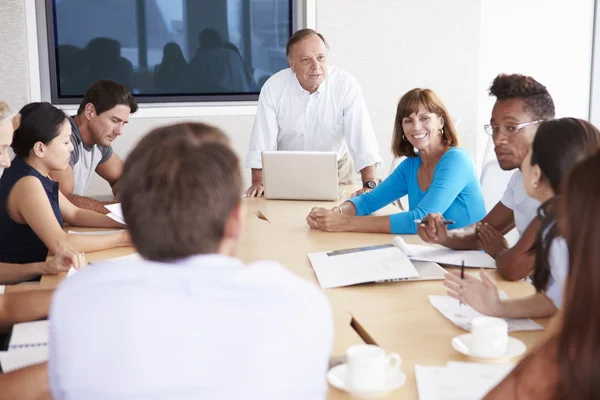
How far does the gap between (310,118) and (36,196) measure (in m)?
1.75

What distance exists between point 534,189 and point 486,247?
611 mm

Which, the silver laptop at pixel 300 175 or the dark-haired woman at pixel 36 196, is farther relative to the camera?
the silver laptop at pixel 300 175

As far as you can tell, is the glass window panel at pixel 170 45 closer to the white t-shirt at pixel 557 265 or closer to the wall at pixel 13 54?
the wall at pixel 13 54

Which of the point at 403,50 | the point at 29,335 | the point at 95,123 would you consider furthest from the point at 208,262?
the point at 403,50

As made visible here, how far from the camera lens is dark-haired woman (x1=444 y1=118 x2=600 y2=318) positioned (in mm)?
1606

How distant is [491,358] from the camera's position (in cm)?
144

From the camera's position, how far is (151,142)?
0.99m

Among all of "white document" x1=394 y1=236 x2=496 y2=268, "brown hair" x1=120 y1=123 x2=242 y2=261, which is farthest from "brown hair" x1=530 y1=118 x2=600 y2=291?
"brown hair" x1=120 y1=123 x2=242 y2=261

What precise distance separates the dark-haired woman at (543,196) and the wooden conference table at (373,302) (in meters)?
0.07

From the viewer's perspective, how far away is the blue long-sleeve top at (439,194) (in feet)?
8.77

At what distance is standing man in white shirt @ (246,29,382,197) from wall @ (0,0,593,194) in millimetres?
959

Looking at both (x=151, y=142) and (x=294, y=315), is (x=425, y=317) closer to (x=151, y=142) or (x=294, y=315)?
(x=294, y=315)

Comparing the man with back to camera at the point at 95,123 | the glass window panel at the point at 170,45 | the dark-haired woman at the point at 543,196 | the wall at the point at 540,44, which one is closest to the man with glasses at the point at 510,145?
the dark-haired woman at the point at 543,196

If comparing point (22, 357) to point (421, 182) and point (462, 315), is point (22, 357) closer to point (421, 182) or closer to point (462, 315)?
point (462, 315)
